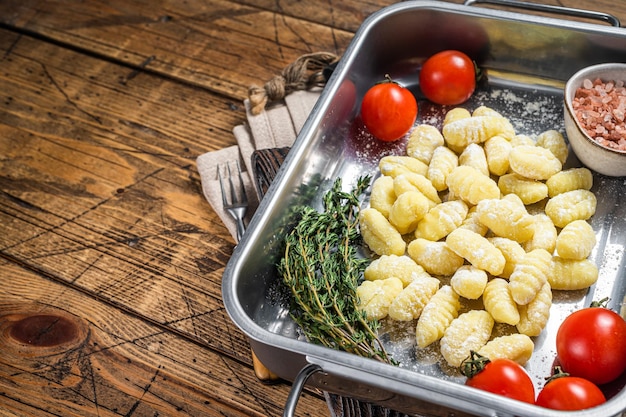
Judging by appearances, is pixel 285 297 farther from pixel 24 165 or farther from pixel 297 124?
pixel 24 165

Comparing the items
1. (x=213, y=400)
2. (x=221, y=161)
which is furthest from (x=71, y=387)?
(x=221, y=161)

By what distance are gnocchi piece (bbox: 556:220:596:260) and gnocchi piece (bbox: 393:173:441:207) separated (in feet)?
0.79

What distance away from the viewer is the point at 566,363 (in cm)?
114

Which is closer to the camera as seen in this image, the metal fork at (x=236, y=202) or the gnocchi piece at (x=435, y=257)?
the gnocchi piece at (x=435, y=257)

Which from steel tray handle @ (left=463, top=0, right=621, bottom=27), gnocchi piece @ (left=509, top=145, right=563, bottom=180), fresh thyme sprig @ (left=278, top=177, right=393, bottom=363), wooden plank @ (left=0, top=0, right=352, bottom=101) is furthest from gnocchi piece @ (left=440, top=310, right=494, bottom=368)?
wooden plank @ (left=0, top=0, right=352, bottom=101)

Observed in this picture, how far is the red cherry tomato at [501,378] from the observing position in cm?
104

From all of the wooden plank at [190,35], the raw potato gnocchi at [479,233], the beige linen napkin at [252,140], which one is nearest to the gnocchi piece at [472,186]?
the raw potato gnocchi at [479,233]

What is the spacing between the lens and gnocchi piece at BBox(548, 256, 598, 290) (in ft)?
4.05

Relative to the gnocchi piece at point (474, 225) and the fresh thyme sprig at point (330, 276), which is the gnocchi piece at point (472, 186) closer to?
the gnocchi piece at point (474, 225)

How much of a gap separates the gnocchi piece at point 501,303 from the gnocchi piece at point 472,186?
0.58 feet

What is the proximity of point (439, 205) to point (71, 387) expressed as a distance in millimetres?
760

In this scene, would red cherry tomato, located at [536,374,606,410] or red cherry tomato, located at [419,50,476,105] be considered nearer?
red cherry tomato, located at [536,374,606,410]

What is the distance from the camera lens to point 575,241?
124 cm

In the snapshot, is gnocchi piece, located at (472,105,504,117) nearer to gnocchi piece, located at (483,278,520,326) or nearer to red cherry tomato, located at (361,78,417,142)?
red cherry tomato, located at (361,78,417,142)
